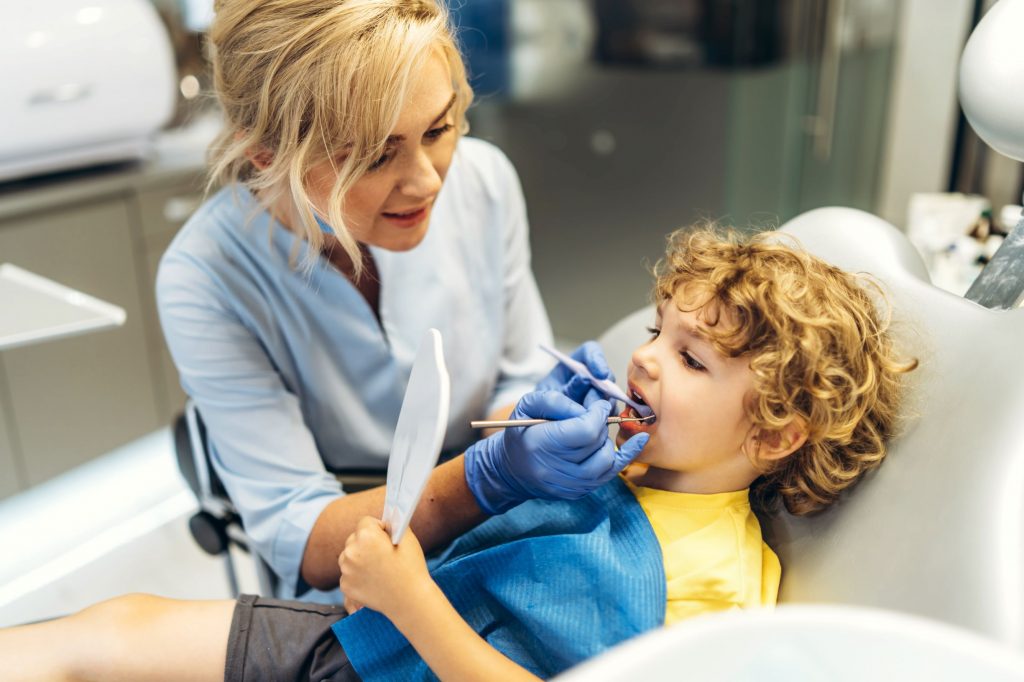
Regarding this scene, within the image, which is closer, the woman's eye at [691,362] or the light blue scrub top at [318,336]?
the woman's eye at [691,362]

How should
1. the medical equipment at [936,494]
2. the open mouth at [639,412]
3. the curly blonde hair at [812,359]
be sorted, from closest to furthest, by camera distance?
the medical equipment at [936,494]
the curly blonde hair at [812,359]
the open mouth at [639,412]

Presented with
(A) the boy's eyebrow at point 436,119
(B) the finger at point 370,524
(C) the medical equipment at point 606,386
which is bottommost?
(B) the finger at point 370,524

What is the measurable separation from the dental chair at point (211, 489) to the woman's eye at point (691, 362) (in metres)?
0.53

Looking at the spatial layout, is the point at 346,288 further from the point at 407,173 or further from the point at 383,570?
the point at 383,570

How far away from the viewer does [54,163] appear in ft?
7.21

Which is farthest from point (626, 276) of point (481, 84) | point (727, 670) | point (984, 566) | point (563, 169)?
point (727, 670)

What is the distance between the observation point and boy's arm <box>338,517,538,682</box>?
86cm

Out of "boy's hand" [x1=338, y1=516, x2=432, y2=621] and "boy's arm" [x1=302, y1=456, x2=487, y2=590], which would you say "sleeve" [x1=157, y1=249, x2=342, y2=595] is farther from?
"boy's hand" [x1=338, y1=516, x2=432, y2=621]

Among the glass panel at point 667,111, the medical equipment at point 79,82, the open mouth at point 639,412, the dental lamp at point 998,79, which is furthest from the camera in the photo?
the glass panel at point 667,111

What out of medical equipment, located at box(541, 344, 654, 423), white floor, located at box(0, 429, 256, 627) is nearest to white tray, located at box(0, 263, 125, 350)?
medical equipment, located at box(541, 344, 654, 423)

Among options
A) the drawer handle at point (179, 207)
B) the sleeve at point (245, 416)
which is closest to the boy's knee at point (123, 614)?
the sleeve at point (245, 416)

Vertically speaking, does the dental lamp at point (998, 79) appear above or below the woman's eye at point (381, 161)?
above

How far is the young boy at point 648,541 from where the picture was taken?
92 cm

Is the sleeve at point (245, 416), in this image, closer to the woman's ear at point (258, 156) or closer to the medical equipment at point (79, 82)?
the woman's ear at point (258, 156)
